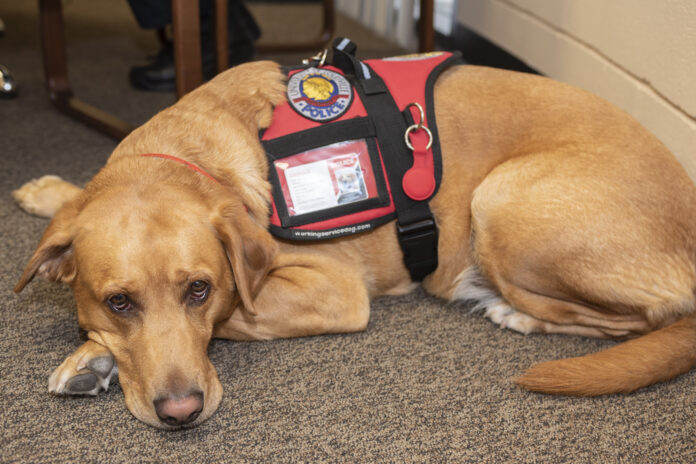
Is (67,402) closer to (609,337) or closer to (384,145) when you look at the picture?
(384,145)

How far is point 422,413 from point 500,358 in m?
0.41

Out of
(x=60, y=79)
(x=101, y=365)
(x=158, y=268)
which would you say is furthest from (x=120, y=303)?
(x=60, y=79)

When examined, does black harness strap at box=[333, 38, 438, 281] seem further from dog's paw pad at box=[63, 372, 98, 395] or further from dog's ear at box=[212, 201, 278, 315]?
dog's paw pad at box=[63, 372, 98, 395]

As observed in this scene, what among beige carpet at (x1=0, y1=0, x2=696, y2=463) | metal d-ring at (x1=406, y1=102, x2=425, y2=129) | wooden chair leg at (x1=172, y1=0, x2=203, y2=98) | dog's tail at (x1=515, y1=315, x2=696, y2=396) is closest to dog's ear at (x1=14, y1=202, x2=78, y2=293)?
beige carpet at (x1=0, y1=0, x2=696, y2=463)

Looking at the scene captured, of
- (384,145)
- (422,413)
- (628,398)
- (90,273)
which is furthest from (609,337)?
(90,273)

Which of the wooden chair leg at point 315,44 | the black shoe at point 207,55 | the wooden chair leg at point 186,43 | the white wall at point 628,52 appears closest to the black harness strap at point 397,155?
the wooden chair leg at point 186,43

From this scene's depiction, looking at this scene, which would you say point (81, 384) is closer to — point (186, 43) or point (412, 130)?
point (412, 130)

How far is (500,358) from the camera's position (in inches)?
87.0

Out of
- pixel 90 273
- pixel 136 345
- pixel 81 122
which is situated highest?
pixel 90 273

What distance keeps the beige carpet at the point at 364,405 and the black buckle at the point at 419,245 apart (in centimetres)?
19

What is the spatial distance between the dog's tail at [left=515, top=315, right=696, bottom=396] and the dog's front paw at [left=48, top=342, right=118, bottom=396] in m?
1.24

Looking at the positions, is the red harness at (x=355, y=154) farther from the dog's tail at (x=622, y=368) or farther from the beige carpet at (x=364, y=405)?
the dog's tail at (x=622, y=368)

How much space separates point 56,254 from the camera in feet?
6.11

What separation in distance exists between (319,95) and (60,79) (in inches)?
97.0
